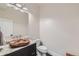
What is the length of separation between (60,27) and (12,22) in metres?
0.60

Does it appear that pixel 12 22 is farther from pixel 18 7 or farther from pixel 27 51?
pixel 27 51

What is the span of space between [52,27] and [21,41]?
1.35 feet

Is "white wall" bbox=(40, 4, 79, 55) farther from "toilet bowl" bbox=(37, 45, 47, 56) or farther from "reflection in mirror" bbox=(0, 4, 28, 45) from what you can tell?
"reflection in mirror" bbox=(0, 4, 28, 45)

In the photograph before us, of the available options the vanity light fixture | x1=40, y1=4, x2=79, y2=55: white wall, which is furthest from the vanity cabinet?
the vanity light fixture

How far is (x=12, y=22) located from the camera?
127 cm

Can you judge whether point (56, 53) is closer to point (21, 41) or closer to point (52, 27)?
point (52, 27)

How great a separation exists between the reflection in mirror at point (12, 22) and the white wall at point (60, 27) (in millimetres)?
228

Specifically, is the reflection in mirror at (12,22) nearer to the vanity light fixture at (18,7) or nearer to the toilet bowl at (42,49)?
the vanity light fixture at (18,7)

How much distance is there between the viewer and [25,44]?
122cm

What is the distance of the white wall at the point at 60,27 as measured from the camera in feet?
3.82

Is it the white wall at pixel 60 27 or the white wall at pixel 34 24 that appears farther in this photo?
the white wall at pixel 34 24

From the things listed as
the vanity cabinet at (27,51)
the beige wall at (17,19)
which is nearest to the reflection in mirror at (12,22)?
the beige wall at (17,19)

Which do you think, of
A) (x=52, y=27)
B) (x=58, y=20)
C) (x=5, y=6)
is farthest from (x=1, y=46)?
(x=58, y=20)

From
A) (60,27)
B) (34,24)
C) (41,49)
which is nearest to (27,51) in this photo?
(41,49)
